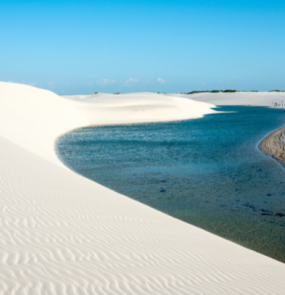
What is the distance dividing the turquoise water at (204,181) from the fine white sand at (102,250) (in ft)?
3.54

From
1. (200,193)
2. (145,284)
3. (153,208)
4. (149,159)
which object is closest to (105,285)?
(145,284)

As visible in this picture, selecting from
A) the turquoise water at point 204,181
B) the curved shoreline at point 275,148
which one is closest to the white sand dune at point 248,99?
the curved shoreline at point 275,148

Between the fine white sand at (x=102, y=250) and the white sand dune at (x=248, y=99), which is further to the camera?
the white sand dune at (x=248, y=99)

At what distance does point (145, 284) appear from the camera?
12.0 ft

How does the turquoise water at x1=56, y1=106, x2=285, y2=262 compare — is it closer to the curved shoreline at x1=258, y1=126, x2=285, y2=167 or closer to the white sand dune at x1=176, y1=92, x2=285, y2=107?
the curved shoreline at x1=258, y1=126, x2=285, y2=167

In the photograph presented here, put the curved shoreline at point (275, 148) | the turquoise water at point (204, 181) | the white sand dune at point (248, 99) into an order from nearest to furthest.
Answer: the turquoise water at point (204, 181) → the curved shoreline at point (275, 148) → the white sand dune at point (248, 99)

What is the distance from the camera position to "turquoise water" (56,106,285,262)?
752 centimetres

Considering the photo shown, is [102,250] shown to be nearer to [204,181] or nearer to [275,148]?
[204,181]

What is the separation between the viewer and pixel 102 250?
4500mm

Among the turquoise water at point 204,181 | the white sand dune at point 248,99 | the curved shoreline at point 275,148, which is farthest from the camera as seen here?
the white sand dune at point 248,99

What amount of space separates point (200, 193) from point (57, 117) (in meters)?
24.6

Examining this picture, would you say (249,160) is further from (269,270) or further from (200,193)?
(269,270)

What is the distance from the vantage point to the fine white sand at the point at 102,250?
11.5ft

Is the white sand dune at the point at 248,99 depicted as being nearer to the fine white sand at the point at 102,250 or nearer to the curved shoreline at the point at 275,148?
the curved shoreline at the point at 275,148
